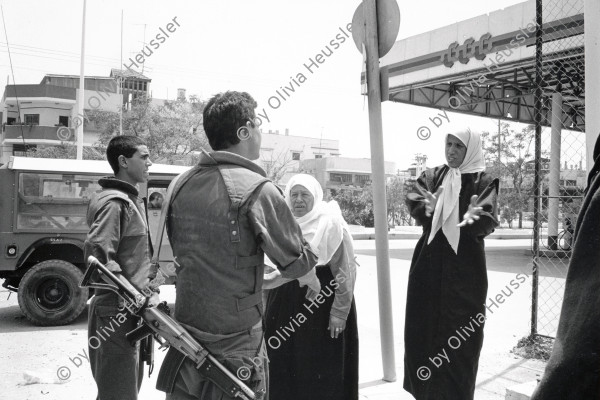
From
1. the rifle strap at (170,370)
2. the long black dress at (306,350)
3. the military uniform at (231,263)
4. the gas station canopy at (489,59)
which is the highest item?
the gas station canopy at (489,59)

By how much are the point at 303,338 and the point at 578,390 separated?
2.63 metres

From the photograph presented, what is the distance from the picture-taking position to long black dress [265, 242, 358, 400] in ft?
11.3

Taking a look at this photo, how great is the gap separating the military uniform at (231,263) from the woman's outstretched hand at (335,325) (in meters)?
1.39

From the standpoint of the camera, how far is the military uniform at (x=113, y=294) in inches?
110

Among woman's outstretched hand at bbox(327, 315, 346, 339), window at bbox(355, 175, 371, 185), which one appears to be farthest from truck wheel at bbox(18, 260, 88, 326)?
window at bbox(355, 175, 371, 185)

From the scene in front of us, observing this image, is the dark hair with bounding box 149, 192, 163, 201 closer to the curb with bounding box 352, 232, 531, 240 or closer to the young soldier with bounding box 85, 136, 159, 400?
the young soldier with bounding box 85, 136, 159, 400

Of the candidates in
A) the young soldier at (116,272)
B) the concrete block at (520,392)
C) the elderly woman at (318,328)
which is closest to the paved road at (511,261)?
the concrete block at (520,392)

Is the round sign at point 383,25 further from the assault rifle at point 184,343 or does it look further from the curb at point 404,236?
→ the curb at point 404,236

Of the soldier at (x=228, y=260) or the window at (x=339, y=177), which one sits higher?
the window at (x=339, y=177)

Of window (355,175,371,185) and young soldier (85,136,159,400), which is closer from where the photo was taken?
young soldier (85,136,159,400)

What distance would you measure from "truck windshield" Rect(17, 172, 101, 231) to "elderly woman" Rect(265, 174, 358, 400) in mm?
4624

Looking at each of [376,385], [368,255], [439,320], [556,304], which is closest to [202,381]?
[439,320]

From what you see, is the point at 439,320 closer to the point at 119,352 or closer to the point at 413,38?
the point at 119,352

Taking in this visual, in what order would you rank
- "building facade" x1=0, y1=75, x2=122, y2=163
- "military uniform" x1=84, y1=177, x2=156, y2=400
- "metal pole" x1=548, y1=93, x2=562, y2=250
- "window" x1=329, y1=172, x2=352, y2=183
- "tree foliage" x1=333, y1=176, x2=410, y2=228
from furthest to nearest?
1. "window" x1=329, y1=172, x2=352, y2=183
2. "building facade" x1=0, y1=75, x2=122, y2=163
3. "tree foliage" x1=333, y1=176, x2=410, y2=228
4. "metal pole" x1=548, y1=93, x2=562, y2=250
5. "military uniform" x1=84, y1=177, x2=156, y2=400
